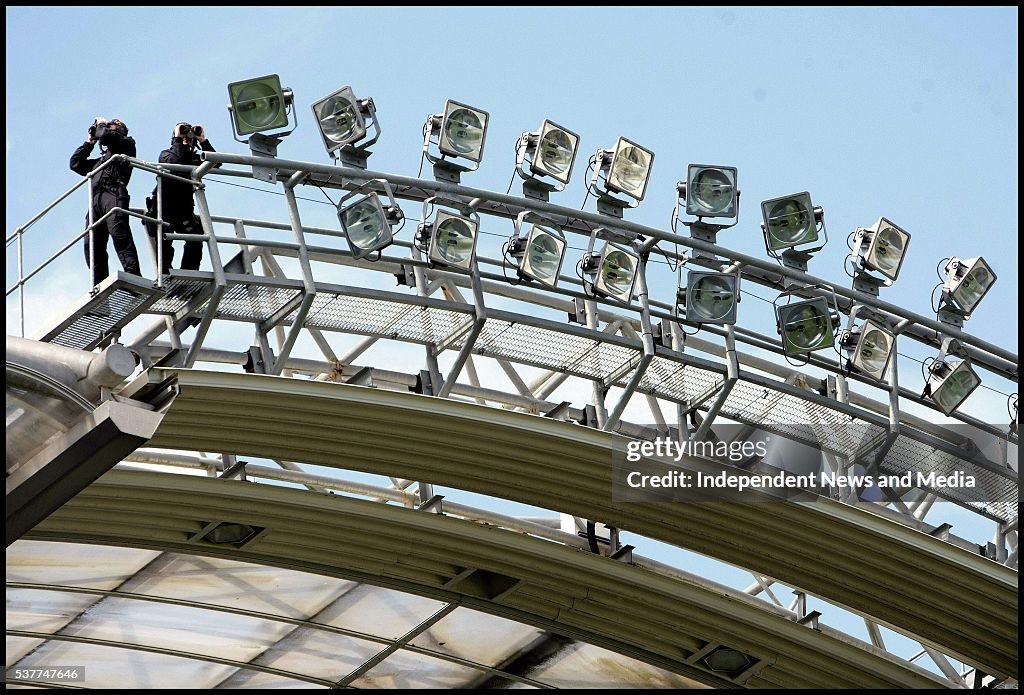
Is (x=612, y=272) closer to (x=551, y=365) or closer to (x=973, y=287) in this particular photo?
(x=551, y=365)

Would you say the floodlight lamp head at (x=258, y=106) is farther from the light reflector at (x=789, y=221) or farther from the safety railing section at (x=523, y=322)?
the light reflector at (x=789, y=221)

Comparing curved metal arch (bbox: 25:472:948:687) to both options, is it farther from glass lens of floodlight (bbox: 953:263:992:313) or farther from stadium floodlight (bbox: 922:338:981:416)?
glass lens of floodlight (bbox: 953:263:992:313)

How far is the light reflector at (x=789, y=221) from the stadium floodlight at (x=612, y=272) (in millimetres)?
2135

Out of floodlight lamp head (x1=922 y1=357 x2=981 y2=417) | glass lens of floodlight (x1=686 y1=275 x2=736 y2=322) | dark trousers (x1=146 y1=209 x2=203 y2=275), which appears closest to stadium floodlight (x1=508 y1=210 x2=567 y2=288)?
glass lens of floodlight (x1=686 y1=275 x2=736 y2=322)

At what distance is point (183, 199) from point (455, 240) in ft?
9.12

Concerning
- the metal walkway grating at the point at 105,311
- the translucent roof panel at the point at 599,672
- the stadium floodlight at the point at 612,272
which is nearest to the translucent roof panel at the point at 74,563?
the metal walkway grating at the point at 105,311

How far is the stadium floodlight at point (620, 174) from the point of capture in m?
17.1

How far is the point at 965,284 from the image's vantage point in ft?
63.1

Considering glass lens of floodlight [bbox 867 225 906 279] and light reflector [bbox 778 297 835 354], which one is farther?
glass lens of floodlight [bbox 867 225 906 279]

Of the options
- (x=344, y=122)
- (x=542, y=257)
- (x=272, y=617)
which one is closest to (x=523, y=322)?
(x=542, y=257)

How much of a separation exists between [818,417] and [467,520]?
4.27 metres

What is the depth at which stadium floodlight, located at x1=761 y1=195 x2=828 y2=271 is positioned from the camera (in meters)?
17.9

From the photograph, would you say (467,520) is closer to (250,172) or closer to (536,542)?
(536,542)

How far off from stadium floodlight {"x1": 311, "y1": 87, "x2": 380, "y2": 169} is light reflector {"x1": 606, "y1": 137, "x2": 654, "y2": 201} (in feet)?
9.16
